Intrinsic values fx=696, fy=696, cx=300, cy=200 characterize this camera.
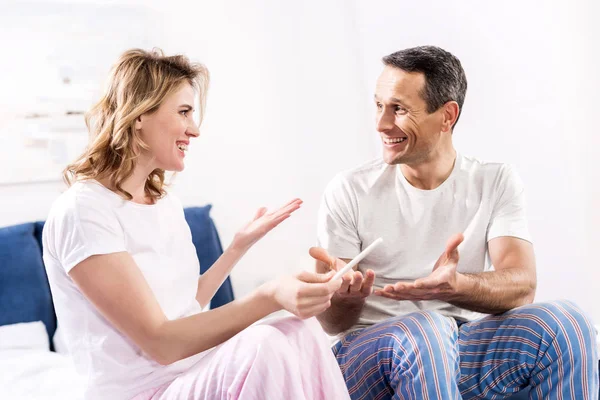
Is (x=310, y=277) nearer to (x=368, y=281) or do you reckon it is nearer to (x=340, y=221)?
(x=368, y=281)

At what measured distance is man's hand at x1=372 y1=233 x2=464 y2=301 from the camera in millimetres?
1453

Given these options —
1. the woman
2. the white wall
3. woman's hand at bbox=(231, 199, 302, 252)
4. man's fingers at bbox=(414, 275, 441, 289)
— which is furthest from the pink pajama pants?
the white wall

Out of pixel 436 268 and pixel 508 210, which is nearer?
pixel 436 268

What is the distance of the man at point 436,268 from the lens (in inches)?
59.6

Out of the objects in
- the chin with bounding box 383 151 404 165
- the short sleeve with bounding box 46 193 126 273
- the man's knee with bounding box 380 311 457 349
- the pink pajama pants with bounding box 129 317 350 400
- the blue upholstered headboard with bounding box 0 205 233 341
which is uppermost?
the short sleeve with bounding box 46 193 126 273

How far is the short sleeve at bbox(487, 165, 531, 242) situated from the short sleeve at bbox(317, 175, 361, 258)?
0.36 m

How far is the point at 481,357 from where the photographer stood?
166cm

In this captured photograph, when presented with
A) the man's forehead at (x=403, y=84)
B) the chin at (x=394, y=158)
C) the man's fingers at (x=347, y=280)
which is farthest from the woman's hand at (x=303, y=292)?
the man's forehead at (x=403, y=84)

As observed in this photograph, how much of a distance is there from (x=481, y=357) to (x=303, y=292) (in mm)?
599

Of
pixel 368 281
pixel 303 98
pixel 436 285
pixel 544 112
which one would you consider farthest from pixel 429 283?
pixel 303 98

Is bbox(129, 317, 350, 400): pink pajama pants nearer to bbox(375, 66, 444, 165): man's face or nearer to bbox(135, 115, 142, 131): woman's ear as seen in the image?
bbox(135, 115, 142, 131): woman's ear

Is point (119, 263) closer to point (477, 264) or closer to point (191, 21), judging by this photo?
point (477, 264)

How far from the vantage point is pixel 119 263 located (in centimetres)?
133

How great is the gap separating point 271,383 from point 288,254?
2.04 m
